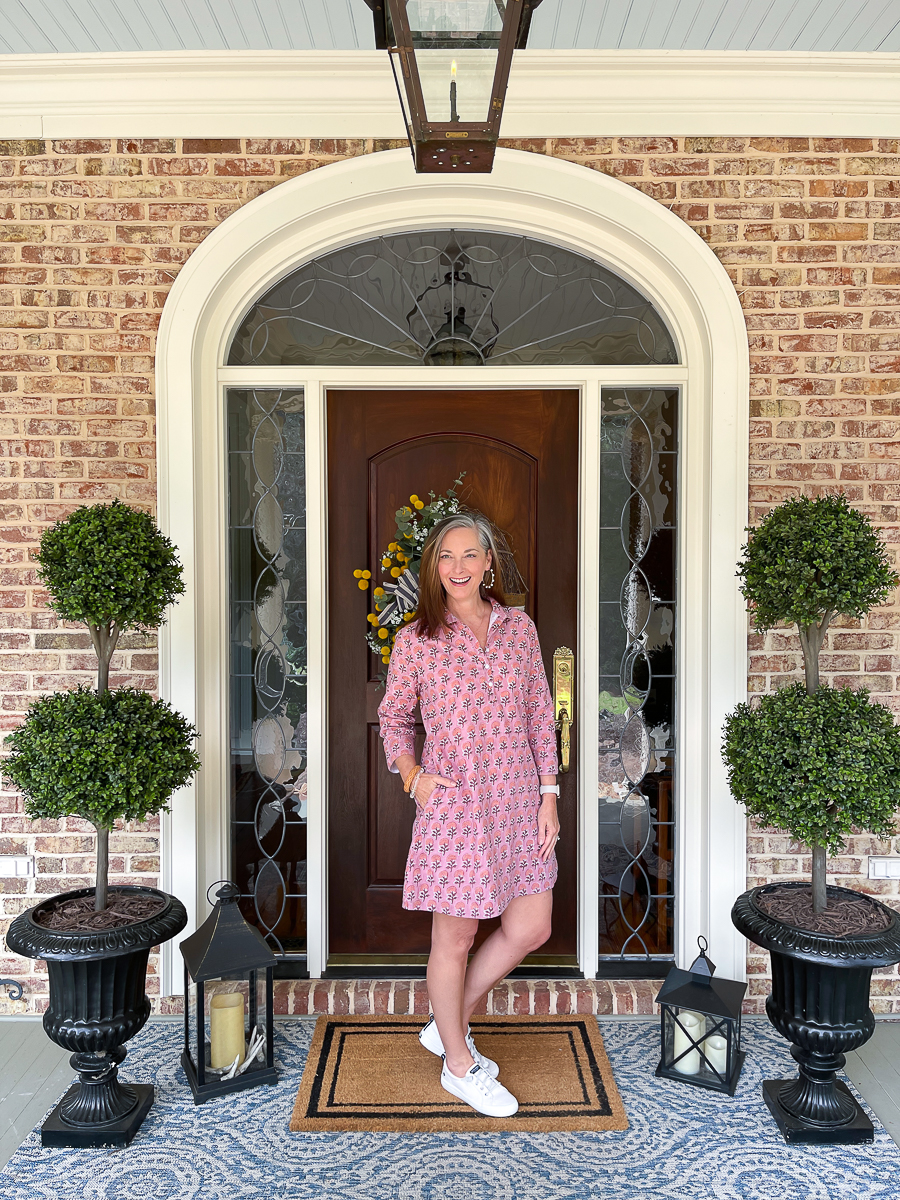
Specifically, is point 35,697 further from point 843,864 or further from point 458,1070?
point 843,864

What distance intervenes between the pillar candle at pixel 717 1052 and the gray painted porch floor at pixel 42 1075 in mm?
424

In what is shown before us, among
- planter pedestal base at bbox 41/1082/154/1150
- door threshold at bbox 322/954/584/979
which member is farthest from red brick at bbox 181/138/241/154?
planter pedestal base at bbox 41/1082/154/1150

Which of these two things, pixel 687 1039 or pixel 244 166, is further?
pixel 244 166

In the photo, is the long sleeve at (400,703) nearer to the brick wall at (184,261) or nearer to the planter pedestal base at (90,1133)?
the brick wall at (184,261)

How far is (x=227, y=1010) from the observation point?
259cm

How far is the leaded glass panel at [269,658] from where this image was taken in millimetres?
3184

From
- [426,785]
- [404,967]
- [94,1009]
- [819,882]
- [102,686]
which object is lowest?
[404,967]

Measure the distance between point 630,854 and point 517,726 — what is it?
99 cm

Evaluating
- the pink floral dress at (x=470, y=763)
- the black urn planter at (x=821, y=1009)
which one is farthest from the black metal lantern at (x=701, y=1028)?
the pink floral dress at (x=470, y=763)

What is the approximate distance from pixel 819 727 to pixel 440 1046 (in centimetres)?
149

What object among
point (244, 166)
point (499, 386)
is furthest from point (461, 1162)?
point (244, 166)

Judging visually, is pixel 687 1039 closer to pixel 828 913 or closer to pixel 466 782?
pixel 828 913

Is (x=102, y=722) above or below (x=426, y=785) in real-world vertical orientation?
above

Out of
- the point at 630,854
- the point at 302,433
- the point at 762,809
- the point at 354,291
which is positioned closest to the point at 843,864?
the point at 630,854
